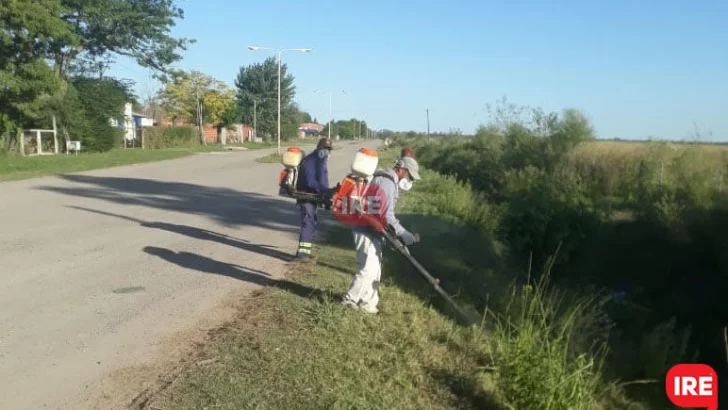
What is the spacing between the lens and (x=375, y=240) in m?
6.66

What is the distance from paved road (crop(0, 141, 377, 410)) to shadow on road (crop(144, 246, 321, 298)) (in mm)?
14

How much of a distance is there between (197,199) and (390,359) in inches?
499

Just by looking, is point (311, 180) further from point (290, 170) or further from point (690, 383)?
point (690, 383)

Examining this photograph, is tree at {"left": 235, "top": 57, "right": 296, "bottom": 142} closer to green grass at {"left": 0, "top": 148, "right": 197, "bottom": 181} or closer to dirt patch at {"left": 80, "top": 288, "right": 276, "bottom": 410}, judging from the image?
green grass at {"left": 0, "top": 148, "right": 197, "bottom": 181}

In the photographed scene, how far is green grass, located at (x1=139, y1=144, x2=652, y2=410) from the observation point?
4.91 metres

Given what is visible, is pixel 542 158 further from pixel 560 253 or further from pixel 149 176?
pixel 149 176

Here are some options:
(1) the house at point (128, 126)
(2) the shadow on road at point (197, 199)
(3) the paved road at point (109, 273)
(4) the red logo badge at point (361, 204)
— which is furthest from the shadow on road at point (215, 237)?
(1) the house at point (128, 126)

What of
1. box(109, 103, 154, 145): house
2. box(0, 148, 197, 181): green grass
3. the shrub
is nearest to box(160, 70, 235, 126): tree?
box(109, 103, 154, 145): house

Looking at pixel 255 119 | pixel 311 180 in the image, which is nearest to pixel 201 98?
pixel 255 119

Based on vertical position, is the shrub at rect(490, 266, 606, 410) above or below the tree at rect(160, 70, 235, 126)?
below

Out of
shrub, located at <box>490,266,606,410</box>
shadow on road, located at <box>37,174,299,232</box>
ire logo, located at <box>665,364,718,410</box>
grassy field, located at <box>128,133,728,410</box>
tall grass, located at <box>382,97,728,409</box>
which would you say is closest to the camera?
ire logo, located at <box>665,364,718,410</box>

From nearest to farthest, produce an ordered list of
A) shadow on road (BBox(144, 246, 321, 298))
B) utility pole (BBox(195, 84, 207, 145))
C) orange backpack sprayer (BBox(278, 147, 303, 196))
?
shadow on road (BBox(144, 246, 321, 298)) < orange backpack sprayer (BBox(278, 147, 303, 196)) < utility pole (BBox(195, 84, 207, 145))

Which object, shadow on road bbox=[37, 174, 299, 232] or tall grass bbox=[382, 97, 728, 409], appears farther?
shadow on road bbox=[37, 174, 299, 232]

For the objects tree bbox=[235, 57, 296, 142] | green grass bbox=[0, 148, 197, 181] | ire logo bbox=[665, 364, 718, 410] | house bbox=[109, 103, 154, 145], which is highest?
tree bbox=[235, 57, 296, 142]
